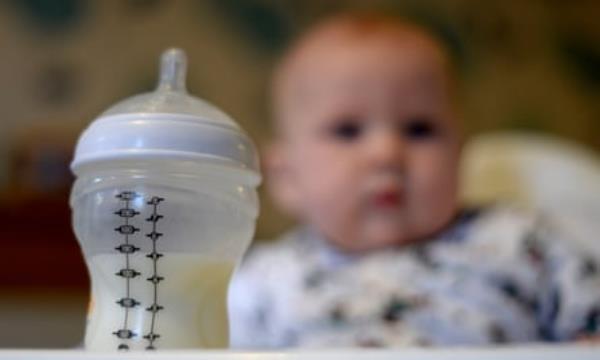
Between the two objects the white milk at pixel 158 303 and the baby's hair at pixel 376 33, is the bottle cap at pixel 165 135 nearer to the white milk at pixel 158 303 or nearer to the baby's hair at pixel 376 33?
the white milk at pixel 158 303

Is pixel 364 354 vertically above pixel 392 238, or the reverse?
pixel 392 238

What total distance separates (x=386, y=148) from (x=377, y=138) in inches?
0.8

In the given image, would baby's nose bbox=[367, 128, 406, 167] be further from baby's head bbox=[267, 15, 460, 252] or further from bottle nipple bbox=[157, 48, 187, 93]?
bottle nipple bbox=[157, 48, 187, 93]

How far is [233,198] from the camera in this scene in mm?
479

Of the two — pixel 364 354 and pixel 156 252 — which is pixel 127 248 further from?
pixel 364 354

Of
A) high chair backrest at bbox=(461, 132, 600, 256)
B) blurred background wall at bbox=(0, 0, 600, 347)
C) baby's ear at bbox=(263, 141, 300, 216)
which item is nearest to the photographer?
baby's ear at bbox=(263, 141, 300, 216)

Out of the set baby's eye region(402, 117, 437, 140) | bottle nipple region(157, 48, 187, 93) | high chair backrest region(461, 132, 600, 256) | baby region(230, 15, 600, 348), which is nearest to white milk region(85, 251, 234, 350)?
bottle nipple region(157, 48, 187, 93)

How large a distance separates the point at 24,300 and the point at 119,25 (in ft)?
1.77

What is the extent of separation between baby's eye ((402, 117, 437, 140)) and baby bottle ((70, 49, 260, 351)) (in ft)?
1.60

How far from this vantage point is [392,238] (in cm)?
93

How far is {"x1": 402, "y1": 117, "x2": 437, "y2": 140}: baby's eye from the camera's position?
94 centimetres

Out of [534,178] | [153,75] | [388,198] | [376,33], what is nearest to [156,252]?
→ [388,198]

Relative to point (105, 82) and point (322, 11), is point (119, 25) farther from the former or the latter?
point (322, 11)

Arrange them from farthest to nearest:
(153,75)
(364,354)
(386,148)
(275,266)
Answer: (153,75), (275,266), (386,148), (364,354)
